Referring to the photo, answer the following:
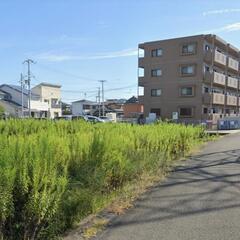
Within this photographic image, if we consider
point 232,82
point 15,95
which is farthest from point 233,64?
point 15,95

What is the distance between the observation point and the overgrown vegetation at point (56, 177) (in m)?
4.10

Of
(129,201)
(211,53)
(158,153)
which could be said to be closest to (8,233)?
(129,201)

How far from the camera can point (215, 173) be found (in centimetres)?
959

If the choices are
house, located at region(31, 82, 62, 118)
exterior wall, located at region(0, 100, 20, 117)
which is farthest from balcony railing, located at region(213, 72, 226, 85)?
house, located at region(31, 82, 62, 118)

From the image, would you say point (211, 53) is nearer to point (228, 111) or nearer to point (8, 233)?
point (228, 111)

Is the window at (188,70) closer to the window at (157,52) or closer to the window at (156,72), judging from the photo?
the window at (156,72)

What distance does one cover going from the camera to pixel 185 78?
4859cm

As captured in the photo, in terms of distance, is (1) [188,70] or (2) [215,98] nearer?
(1) [188,70]

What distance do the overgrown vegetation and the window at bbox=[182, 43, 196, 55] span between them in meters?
41.0

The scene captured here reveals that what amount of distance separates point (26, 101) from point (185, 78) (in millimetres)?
34216

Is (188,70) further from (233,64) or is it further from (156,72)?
(233,64)

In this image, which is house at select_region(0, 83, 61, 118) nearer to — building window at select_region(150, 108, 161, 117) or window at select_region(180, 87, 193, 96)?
building window at select_region(150, 108, 161, 117)

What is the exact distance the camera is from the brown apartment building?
156ft

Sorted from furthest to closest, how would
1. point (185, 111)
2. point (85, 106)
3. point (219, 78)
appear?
point (85, 106)
point (219, 78)
point (185, 111)
